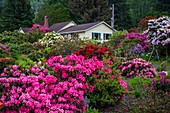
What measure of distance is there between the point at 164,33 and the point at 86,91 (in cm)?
1017

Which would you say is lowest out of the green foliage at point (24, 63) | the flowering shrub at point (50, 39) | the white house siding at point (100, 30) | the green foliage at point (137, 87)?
the green foliage at point (137, 87)

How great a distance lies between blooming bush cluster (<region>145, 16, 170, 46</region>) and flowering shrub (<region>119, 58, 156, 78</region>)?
4820 millimetres

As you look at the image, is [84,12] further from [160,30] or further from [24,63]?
[24,63]

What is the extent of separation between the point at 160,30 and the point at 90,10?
95.5 feet

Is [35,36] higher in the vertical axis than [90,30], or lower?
lower

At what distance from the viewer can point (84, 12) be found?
1716 inches

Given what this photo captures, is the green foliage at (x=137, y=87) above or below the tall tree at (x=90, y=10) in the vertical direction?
below

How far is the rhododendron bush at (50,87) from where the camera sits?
179 inches

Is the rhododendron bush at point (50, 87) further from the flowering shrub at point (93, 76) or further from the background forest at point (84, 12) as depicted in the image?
the background forest at point (84, 12)

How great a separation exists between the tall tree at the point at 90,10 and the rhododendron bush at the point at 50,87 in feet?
123

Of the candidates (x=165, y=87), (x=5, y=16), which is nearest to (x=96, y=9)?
(x=5, y=16)

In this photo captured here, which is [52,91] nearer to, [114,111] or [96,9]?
[114,111]

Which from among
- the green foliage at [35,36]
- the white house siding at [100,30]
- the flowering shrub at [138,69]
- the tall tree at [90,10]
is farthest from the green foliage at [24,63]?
the tall tree at [90,10]

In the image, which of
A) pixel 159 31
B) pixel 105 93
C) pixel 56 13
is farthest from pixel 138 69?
pixel 56 13
